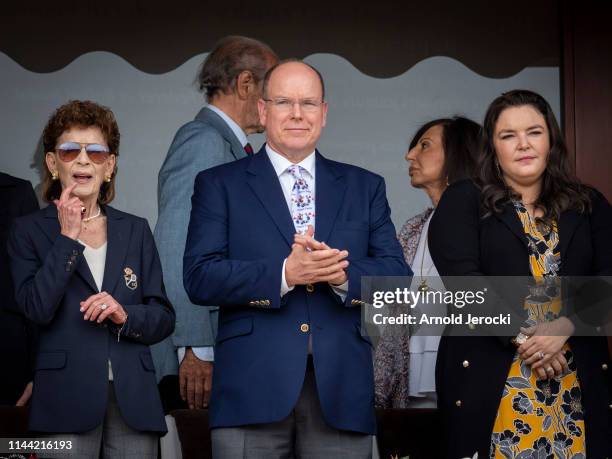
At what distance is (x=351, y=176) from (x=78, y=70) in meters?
2.57

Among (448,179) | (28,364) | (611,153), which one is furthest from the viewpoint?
(611,153)

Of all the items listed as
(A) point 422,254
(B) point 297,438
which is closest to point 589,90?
(A) point 422,254

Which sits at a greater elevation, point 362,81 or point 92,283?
point 362,81

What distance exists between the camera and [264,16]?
592 centimetres

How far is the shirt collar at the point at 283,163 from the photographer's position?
3.78 m

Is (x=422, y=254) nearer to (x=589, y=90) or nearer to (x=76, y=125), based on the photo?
(x=589, y=90)

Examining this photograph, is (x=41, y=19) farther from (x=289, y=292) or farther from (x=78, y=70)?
(x=289, y=292)

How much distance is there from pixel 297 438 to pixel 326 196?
796 mm

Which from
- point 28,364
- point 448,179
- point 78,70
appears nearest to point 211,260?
point 28,364

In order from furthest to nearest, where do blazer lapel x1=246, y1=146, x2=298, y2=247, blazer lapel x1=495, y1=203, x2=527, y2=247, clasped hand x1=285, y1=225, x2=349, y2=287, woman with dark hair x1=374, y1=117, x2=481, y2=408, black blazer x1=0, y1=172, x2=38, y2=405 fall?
1. woman with dark hair x1=374, y1=117, x2=481, y2=408
2. black blazer x1=0, y1=172, x2=38, y2=405
3. blazer lapel x1=495, y1=203, x2=527, y2=247
4. blazer lapel x1=246, y1=146, x2=298, y2=247
5. clasped hand x1=285, y1=225, x2=349, y2=287

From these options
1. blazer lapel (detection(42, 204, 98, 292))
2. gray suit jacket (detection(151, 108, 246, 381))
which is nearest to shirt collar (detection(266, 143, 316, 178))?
blazer lapel (detection(42, 204, 98, 292))

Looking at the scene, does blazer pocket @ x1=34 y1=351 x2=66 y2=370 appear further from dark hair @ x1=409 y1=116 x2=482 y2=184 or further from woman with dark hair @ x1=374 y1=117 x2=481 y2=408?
dark hair @ x1=409 y1=116 x2=482 y2=184

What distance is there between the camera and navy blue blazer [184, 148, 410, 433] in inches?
136

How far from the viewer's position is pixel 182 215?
15.0ft
